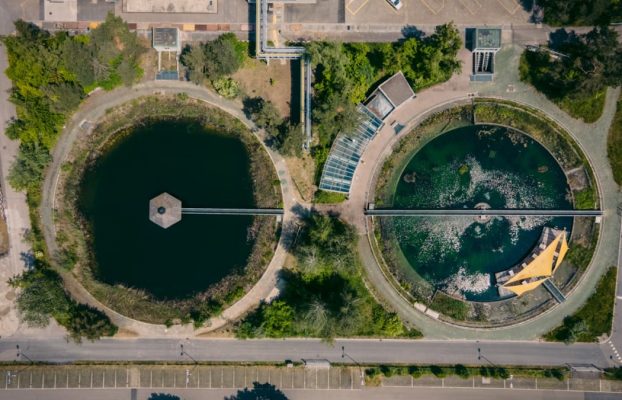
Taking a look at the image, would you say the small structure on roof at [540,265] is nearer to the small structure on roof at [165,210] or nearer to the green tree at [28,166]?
the small structure on roof at [165,210]

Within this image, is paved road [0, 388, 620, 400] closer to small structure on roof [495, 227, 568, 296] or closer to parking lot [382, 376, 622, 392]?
parking lot [382, 376, 622, 392]

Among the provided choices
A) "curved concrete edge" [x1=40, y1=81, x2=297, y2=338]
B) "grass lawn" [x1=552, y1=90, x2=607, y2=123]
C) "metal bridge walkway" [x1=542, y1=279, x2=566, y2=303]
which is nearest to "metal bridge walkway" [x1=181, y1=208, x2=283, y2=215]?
"curved concrete edge" [x1=40, y1=81, x2=297, y2=338]

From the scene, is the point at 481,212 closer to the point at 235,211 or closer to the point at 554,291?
the point at 554,291

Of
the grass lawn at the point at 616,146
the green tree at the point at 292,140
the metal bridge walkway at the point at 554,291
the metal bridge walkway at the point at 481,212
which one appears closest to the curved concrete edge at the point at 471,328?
the grass lawn at the point at 616,146

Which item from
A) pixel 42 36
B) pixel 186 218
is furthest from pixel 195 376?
pixel 42 36

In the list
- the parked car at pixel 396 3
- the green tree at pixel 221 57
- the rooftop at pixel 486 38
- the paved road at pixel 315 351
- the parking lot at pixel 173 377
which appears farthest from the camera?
the parking lot at pixel 173 377

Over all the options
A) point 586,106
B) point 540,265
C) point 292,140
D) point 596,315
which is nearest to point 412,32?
point 292,140

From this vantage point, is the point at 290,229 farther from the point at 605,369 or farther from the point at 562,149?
the point at 605,369
